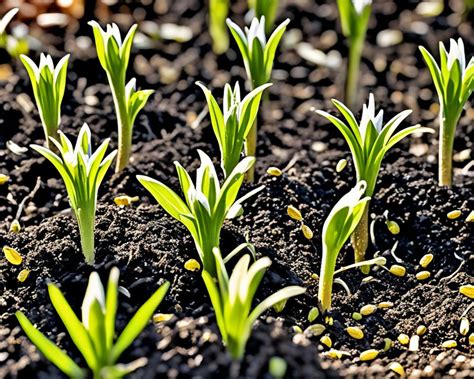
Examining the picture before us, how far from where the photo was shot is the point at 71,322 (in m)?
1.42

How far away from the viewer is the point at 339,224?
1640 millimetres

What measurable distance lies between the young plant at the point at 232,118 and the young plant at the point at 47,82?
1.09ft

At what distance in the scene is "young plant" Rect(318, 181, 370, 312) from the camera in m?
1.62

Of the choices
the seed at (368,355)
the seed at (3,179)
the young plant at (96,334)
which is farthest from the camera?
the seed at (3,179)

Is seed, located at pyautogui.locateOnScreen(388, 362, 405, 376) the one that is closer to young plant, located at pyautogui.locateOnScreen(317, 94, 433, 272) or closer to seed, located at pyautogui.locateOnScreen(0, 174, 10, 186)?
young plant, located at pyautogui.locateOnScreen(317, 94, 433, 272)

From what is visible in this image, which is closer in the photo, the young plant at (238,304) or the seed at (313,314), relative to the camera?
the young plant at (238,304)

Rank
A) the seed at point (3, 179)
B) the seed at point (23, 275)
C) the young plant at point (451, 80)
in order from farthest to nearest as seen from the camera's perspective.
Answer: the seed at point (3, 179) → the young plant at point (451, 80) → the seed at point (23, 275)

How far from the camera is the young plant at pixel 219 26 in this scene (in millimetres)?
2725

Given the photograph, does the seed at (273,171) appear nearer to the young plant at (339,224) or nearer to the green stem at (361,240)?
the green stem at (361,240)

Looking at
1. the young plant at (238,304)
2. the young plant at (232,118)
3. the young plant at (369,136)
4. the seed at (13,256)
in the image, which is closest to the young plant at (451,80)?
the young plant at (369,136)

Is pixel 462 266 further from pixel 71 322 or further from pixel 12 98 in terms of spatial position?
pixel 12 98

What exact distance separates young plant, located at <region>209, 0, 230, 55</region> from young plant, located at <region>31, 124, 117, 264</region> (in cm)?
104

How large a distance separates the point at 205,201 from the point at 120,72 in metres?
0.52

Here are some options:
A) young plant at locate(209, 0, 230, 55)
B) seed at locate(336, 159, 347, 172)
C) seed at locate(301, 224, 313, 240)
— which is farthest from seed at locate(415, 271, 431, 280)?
young plant at locate(209, 0, 230, 55)
